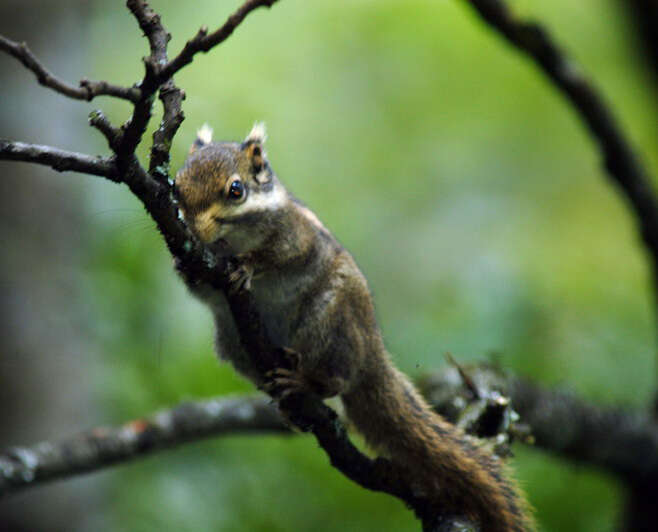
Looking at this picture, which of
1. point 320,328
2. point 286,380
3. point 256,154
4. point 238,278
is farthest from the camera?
point 256,154

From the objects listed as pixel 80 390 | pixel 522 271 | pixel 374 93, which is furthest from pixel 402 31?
pixel 80 390

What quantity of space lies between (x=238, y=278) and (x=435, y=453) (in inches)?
41.9

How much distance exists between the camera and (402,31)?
741 cm

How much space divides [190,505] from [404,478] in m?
1.82

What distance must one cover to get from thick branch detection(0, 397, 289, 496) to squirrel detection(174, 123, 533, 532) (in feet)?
2.06

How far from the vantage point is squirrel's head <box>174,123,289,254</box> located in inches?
107

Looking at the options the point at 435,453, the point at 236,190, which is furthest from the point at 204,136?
the point at 435,453

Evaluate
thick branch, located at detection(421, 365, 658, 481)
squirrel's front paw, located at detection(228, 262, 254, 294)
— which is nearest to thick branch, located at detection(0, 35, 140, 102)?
squirrel's front paw, located at detection(228, 262, 254, 294)

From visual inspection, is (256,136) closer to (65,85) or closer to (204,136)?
(204,136)

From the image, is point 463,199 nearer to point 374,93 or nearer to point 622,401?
point 374,93

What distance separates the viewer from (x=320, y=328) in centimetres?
300

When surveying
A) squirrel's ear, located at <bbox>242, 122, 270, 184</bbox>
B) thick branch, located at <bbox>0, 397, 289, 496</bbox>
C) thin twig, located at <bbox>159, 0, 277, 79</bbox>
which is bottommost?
thick branch, located at <bbox>0, 397, 289, 496</bbox>

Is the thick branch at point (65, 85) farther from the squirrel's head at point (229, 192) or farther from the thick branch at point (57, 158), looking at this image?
the squirrel's head at point (229, 192)

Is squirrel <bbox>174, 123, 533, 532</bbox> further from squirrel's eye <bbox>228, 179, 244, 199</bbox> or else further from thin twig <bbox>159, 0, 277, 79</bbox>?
thin twig <bbox>159, 0, 277, 79</bbox>
